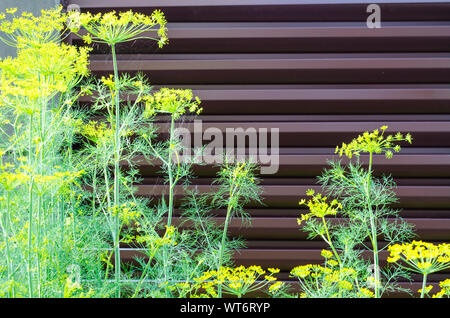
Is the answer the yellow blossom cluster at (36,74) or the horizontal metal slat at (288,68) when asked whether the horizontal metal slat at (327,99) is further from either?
the yellow blossom cluster at (36,74)

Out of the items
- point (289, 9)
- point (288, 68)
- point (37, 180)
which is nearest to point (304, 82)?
point (288, 68)

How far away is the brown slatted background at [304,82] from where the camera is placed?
2.53 m

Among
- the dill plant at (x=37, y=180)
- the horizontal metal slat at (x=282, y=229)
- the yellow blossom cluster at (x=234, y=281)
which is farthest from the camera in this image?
the horizontal metal slat at (x=282, y=229)

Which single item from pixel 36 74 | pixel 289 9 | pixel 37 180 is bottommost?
pixel 37 180

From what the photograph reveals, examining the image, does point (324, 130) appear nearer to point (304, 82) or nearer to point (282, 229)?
point (304, 82)

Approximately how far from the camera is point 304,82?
2584mm

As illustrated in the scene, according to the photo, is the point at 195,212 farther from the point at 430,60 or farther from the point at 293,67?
the point at 430,60

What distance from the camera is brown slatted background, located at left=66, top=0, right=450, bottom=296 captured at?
253 cm

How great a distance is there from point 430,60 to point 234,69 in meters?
1.26

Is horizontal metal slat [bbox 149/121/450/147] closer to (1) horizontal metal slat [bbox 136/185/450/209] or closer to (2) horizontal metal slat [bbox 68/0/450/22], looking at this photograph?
(1) horizontal metal slat [bbox 136/185/450/209]

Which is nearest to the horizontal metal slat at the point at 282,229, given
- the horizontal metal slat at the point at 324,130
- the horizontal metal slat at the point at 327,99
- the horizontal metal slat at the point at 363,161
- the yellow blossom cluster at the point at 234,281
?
the horizontal metal slat at the point at 363,161

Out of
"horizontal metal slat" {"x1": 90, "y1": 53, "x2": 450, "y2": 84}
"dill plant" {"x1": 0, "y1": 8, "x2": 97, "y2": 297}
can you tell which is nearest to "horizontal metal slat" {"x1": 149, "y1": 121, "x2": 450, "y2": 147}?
"horizontal metal slat" {"x1": 90, "y1": 53, "x2": 450, "y2": 84}

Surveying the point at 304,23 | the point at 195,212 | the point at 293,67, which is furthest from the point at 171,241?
the point at 304,23

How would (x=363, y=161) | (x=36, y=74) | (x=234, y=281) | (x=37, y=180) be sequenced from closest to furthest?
(x=37, y=180)
(x=234, y=281)
(x=36, y=74)
(x=363, y=161)
